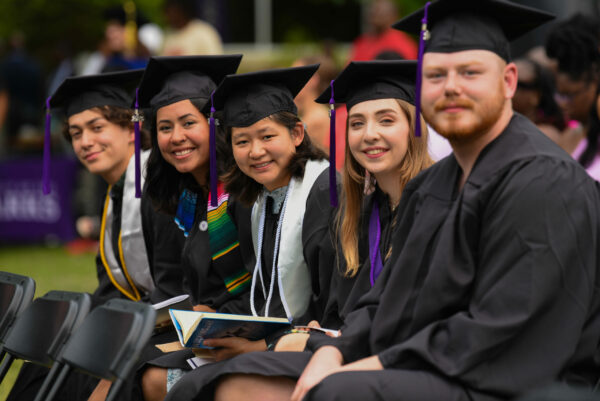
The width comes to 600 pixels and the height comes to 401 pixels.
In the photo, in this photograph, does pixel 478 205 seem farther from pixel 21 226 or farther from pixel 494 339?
pixel 21 226

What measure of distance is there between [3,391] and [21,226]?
19.6 feet

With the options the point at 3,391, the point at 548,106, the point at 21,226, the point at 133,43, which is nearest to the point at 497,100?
the point at 548,106

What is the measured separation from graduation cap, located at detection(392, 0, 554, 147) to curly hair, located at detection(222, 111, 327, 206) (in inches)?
42.2

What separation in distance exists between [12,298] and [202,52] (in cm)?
553

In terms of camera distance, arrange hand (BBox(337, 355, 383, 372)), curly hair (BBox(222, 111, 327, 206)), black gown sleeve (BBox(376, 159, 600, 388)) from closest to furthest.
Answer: black gown sleeve (BBox(376, 159, 600, 388))
hand (BBox(337, 355, 383, 372))
curly hair (BBox(222, 111, 327, 206))

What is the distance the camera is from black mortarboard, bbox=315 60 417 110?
11.8 ft

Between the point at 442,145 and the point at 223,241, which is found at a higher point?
the point at 442,145

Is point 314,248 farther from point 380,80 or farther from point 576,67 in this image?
point 576,67

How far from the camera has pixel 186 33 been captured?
898 centimetres

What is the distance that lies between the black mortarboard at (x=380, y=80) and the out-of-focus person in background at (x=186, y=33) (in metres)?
5.25

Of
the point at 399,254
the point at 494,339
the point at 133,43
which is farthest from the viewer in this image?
the point at 133,43

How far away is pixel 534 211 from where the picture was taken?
2.54 m

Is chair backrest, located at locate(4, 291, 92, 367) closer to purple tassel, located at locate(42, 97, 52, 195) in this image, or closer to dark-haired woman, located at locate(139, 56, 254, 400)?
dark-haired woman, located at locate(139, 56, 254, 400)

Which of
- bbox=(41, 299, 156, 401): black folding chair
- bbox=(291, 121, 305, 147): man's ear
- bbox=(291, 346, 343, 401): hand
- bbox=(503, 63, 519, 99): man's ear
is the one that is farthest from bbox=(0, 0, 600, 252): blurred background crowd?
bbox=(41, 299, 156, 401): black folding chair
